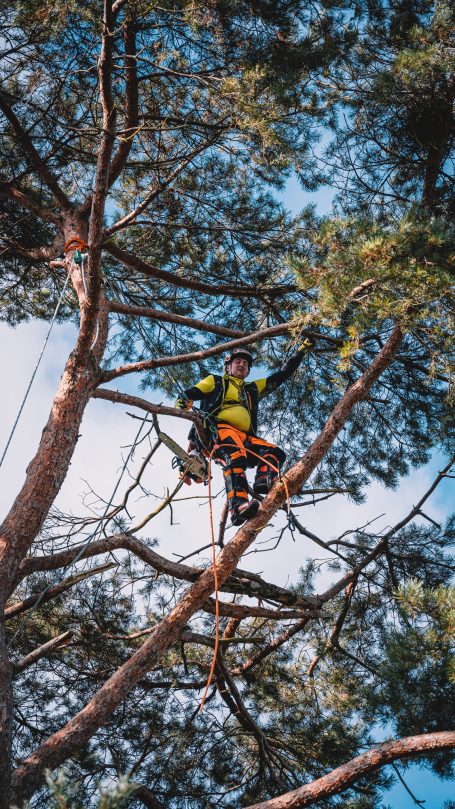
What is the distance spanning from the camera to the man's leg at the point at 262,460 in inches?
198

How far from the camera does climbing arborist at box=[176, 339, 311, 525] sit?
4.93 meters

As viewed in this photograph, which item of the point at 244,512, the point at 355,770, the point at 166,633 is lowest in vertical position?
the point at 355,770

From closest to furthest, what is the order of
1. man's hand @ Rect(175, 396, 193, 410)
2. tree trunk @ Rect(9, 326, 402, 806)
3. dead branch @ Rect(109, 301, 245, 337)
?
tree trunk @ Rect(9, 326, 402, 806) < man's hand @ Rect(175, 396, 193, 410) < dead branch @ Rect(109, 301, 245, 337)

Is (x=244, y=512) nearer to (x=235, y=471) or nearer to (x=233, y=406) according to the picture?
(x=235, y=471)

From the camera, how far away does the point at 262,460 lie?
4.96 metres

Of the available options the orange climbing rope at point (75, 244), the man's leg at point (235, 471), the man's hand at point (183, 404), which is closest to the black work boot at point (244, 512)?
the man's leg at point (235, 471)

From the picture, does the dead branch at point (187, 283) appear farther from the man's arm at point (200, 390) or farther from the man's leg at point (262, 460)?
the man's leg at point (262, 460)

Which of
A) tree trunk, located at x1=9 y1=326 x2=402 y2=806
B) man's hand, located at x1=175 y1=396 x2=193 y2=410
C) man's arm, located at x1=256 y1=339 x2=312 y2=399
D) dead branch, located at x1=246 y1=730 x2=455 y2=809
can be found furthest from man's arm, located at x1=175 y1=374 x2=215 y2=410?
dead branch, located at x1=246 y1=730 x2=455 y2=809

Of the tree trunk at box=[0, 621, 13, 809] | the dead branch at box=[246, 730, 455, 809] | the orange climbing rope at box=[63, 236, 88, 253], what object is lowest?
the tree trunk at box=[0, 621, 13, 809]

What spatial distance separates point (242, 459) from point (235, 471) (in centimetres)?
13

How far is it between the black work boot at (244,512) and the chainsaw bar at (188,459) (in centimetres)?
40

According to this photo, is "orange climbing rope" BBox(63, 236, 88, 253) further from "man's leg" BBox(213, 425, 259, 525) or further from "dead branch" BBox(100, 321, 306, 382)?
"man's leg" BBox(213, 425, 259, 525)

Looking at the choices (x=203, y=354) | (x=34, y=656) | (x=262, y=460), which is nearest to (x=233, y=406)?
(x=262, y=460)

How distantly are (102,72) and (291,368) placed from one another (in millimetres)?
2603
